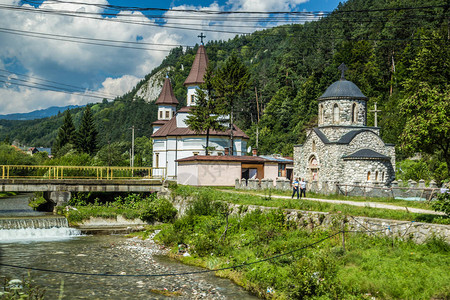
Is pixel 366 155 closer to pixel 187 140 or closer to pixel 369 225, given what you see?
pixel 369 225

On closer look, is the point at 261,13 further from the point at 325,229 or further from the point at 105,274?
the point at 105,274

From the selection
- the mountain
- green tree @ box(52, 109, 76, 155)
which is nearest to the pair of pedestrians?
the mountain

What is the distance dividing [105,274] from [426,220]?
12587 millimetres

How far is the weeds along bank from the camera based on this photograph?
41.1 feet

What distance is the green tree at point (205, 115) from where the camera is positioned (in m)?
46.7

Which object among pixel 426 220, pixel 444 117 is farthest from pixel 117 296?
pixel 444 117

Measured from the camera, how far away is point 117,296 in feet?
45.1

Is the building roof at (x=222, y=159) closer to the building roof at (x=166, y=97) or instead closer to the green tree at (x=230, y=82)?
the green tree at (x=230, y=82)

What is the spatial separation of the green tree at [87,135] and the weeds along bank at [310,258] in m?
66.9

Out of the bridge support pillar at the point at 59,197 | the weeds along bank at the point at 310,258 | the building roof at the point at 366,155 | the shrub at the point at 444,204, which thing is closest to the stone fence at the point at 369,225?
the weeds along bank at the point at 310,258

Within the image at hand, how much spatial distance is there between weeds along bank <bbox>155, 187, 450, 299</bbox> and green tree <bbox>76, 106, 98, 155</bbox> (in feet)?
220

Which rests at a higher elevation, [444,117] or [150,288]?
[444,117]

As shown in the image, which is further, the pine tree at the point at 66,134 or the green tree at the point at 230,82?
the pine tree at the point at 66,134

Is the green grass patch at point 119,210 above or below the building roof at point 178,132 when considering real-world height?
below
